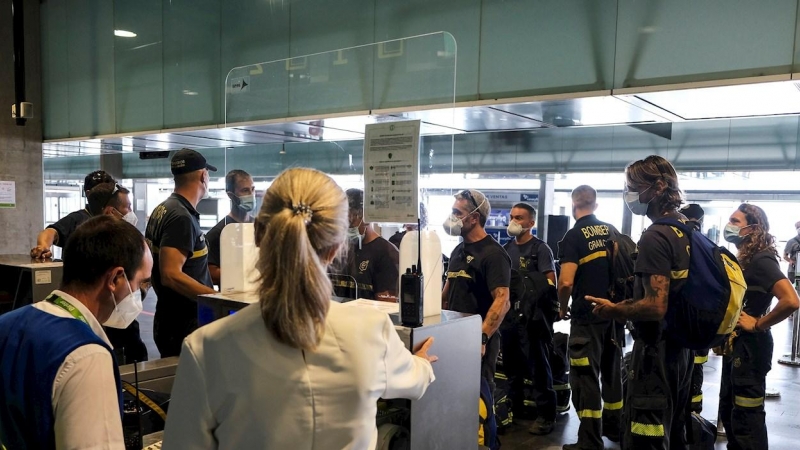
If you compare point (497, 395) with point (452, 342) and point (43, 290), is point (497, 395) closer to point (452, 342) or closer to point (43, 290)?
point (452, 342)

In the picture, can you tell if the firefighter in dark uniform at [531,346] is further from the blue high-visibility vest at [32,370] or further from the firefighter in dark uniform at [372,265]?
the blue high-visibility vest at [32,370]

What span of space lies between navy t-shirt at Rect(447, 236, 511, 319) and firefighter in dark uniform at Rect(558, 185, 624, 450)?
651mm

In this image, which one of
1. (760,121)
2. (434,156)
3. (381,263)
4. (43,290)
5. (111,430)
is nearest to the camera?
(111,430)

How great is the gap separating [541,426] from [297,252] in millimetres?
3382

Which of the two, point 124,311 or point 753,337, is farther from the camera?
point 753,337

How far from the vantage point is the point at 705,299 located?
243 cm

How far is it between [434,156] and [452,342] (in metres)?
0.65

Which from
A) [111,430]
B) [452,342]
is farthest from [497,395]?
[111,430]

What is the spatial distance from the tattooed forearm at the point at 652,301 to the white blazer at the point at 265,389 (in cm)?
177

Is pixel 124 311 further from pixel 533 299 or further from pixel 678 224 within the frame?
pixel 533 299

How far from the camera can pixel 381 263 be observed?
2.67 m

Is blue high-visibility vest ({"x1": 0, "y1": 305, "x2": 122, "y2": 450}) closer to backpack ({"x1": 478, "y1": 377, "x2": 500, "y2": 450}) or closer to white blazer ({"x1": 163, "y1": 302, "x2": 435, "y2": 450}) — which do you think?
white blazer ({"x1": 163, "y1": 302, "x2": 435, "y2": 450})

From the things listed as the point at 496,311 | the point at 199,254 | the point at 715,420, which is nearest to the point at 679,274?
the point at 496,311

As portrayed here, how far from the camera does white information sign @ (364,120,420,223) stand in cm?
179
